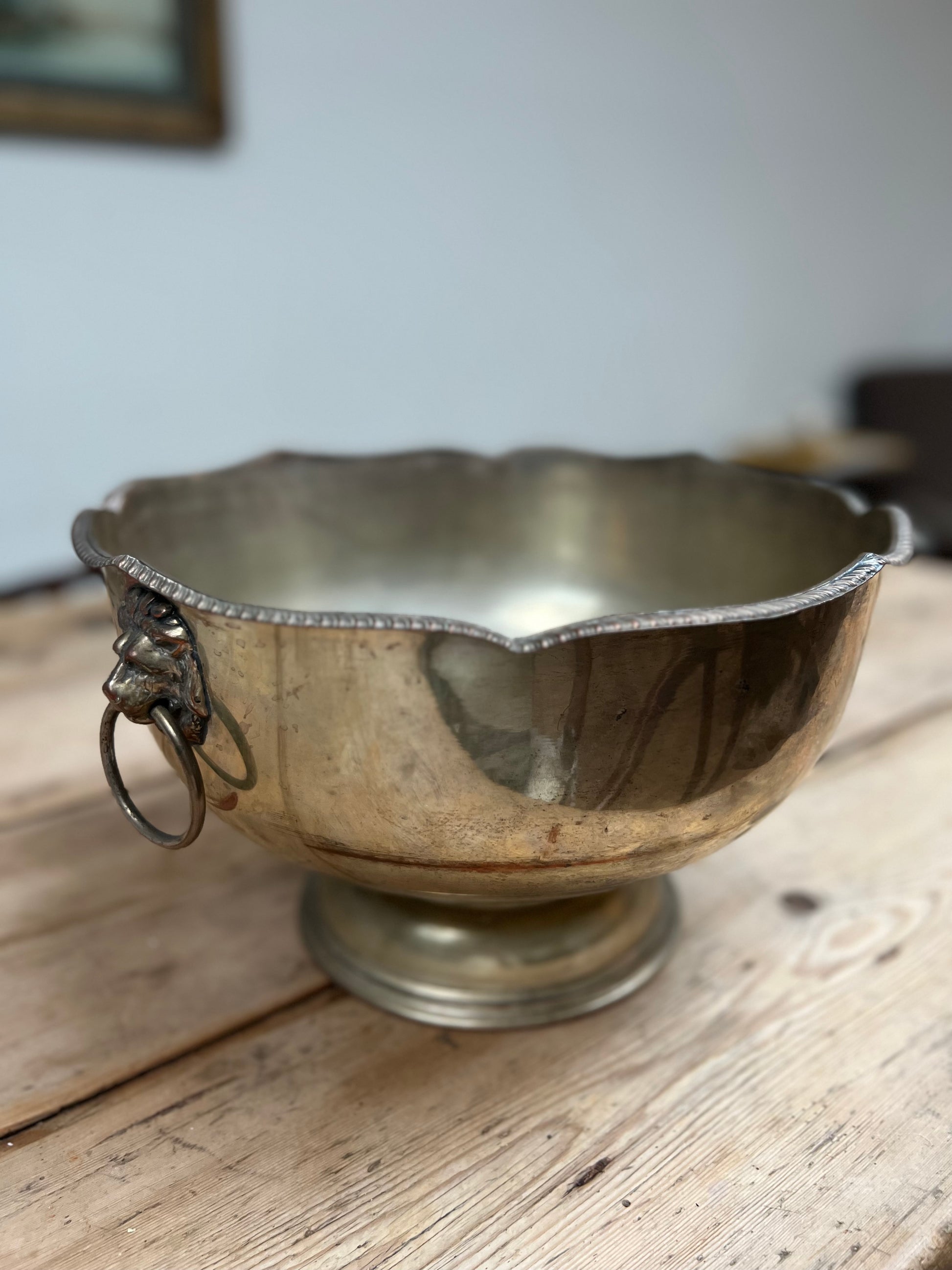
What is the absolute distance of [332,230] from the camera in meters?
1.40

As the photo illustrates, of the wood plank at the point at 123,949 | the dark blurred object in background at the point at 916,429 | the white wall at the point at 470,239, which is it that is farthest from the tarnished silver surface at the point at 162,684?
the dark blurred object in background at the point at 916,429

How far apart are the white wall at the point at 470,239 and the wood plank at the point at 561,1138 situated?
3.40 feet

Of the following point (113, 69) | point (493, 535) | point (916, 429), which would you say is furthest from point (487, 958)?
point (916, 429)

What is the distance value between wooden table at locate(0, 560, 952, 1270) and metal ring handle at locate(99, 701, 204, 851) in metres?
0.10

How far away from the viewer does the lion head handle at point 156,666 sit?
1.14 ft

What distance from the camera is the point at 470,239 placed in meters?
1.56

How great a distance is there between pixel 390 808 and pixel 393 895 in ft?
0.44

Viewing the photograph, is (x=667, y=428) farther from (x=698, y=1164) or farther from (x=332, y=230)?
(x=698, y=1164)

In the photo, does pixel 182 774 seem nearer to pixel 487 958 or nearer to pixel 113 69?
pixel 487 958

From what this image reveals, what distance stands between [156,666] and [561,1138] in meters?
0.23

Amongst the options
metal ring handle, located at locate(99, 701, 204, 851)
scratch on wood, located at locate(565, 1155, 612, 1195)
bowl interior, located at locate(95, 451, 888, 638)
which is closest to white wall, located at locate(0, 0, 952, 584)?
bowl interior, located at locate(95, 451, 888, 638)

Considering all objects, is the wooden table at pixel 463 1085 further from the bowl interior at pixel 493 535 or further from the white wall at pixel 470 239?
the white wall at pixel 470 239

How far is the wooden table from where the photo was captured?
331 millimetres

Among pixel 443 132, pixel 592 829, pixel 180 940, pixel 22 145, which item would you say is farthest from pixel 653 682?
pixel 443 132
